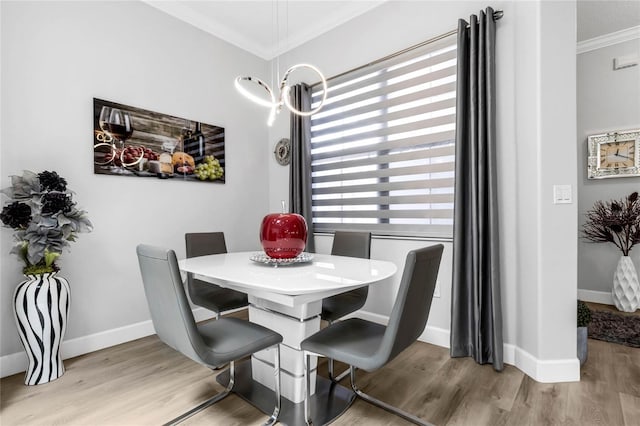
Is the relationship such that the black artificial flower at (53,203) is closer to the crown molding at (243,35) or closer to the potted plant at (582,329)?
the crown molding at (243,35)

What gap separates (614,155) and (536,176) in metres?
2.37

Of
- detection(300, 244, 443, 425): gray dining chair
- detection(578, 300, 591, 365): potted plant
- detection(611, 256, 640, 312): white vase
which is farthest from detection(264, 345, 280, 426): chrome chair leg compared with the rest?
detection(611, 256, 640, 312): white vase

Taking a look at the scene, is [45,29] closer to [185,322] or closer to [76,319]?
→ [76,319]

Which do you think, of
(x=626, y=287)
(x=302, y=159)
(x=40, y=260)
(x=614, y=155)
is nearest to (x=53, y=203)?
(x=40, y=260)

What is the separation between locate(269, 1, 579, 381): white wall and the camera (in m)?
1.99

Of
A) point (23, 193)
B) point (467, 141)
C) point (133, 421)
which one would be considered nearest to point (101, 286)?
point (23, 193)

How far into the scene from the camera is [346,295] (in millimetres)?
2258

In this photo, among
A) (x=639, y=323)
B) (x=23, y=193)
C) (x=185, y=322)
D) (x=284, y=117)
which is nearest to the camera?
(x=185, y=322)

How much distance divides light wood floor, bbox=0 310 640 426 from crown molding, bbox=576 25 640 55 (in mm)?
3198

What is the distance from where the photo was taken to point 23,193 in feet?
6.61

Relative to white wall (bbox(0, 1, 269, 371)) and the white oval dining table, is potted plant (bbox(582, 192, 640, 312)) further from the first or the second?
white wall (bbox(0, 1, 269, 371))

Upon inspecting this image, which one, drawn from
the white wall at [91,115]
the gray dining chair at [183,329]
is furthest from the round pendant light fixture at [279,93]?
the gray dining chair at [183,329]

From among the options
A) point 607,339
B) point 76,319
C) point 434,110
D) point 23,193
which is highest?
point 434,110

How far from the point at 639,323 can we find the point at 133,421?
4.00m
